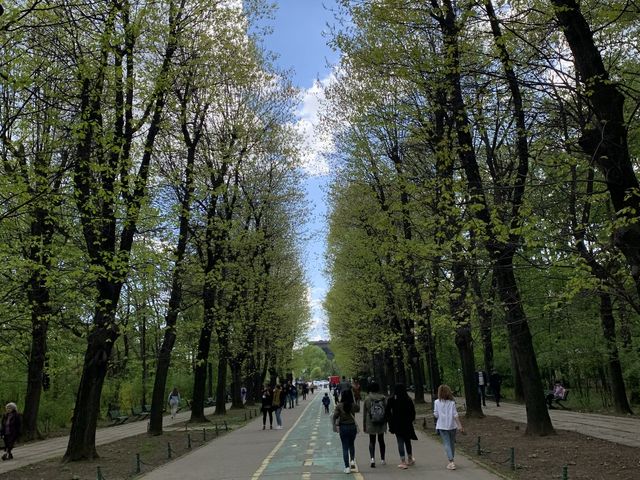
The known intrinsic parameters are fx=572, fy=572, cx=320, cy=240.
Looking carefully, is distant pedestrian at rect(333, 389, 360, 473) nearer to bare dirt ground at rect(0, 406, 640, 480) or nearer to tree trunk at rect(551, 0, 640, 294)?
bare dirt ground at rect(0, 406, 640, 480)

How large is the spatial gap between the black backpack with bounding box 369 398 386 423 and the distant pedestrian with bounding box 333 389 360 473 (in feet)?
1.27

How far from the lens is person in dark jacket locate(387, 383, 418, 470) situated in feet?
39.1

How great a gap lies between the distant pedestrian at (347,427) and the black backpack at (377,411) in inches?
15.2

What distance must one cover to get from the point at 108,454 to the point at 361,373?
69.8m

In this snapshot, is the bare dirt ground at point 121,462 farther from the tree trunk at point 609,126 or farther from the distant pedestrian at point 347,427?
the tree trunk at point 609,126

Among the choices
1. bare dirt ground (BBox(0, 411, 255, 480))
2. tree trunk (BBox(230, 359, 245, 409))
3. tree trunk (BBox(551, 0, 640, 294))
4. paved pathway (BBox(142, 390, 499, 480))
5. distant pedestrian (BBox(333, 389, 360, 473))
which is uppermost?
tree trunk (BBox(551, 0, 640, 294))

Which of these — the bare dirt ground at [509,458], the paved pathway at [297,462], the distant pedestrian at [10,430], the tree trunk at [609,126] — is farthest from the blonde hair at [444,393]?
the distant pedestrian at [10,430]

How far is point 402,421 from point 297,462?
9.15 feet

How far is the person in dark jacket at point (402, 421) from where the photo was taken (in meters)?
11.9

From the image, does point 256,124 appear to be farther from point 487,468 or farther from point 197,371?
point 487,468

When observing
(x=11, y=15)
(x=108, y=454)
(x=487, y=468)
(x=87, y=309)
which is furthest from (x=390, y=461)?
(x=87, y=309)

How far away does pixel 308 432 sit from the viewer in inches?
853

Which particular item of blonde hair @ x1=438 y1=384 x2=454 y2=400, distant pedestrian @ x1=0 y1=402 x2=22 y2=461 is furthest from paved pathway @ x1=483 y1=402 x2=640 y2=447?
distant pedestrian @ x1=0 y1=402 x2=22 y2=461

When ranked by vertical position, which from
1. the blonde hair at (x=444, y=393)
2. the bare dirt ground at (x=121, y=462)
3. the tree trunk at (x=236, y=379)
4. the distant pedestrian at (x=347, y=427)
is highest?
the tree trunk at (x=236, y=379)
